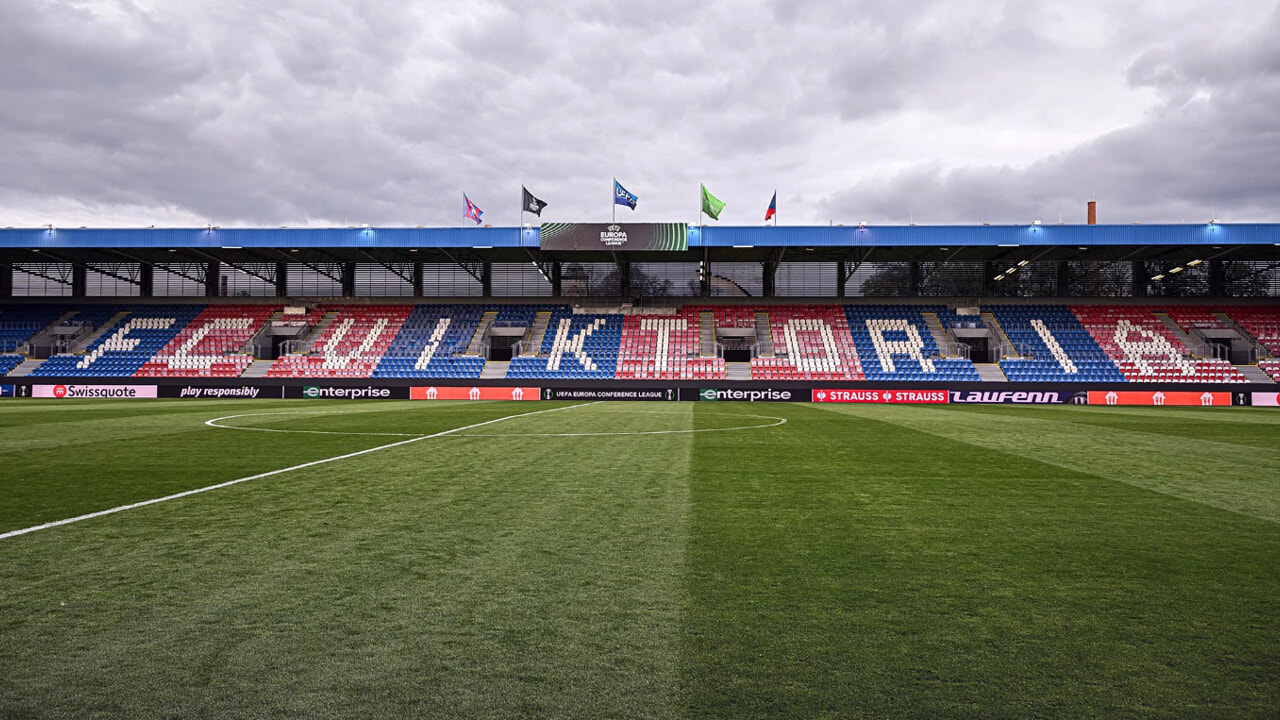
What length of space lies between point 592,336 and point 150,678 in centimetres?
3880

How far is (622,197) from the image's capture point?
119ft

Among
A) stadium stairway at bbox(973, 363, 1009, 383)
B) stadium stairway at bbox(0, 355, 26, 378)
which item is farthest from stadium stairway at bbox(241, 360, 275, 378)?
stadium stairway at bbox(973, 363, 1009, 383)

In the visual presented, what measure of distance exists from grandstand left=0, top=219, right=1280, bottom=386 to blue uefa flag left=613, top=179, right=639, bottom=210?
392 centimetres

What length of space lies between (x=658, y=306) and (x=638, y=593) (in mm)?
40823

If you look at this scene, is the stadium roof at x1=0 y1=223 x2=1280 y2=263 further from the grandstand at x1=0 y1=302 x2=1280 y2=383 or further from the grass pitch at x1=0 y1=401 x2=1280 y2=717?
the grass pitch at x1=0 y1=401 x2=1280 y2=717

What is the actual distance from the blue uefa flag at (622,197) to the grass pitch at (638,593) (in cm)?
2865

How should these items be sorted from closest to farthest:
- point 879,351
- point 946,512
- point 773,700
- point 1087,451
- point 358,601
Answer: point 773,700
point 358,601
point 946,512
point 1087,451
point 879,351

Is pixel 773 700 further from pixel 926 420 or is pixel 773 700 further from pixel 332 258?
pixel 332 258

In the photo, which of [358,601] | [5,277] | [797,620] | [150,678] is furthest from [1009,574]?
[5,277]

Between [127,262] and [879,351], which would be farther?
[127,262]

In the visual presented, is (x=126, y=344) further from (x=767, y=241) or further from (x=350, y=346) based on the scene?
(x=767, y=241)

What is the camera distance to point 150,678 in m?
2.86

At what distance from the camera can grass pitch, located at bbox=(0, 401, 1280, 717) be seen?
2775 mm

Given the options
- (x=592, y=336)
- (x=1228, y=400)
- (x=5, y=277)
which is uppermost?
(x=5, y=277)
